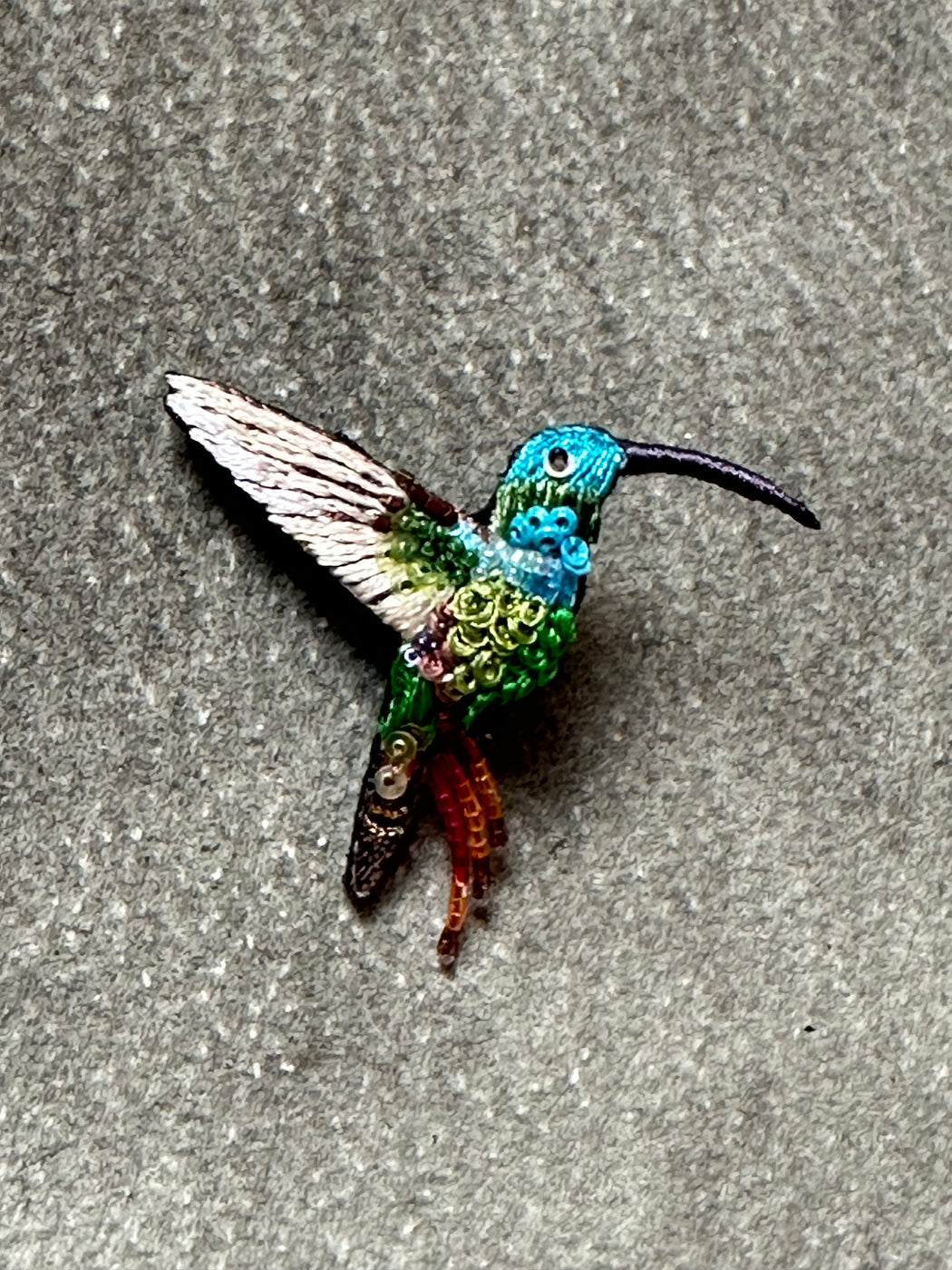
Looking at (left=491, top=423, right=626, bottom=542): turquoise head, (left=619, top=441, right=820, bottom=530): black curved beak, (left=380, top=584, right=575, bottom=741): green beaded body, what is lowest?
(left=380, top=584, right=575, bottom=741): green beaded body

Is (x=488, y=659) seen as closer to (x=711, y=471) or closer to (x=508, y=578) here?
(x=508, y=578)

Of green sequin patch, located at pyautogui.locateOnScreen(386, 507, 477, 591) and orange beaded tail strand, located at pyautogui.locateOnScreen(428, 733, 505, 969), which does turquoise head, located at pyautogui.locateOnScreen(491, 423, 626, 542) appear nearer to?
green sequin patch, located at pyautogui.locateOnScreen(386, 507, 477, 591)

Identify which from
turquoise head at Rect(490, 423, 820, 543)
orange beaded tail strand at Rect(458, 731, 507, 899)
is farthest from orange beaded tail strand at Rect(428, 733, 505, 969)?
turquoise head at Rect(490, 423, 820, 543)

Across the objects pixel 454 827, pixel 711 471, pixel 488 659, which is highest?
pixel 711 471

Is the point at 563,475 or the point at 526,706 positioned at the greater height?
the point at 563,475

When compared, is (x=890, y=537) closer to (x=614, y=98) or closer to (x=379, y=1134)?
(x=614, y=98)

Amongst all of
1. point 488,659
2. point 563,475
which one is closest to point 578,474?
point 563,475

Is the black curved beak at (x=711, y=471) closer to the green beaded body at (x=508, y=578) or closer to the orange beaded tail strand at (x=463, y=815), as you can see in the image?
the green beaded body at (x=508, y=578)
